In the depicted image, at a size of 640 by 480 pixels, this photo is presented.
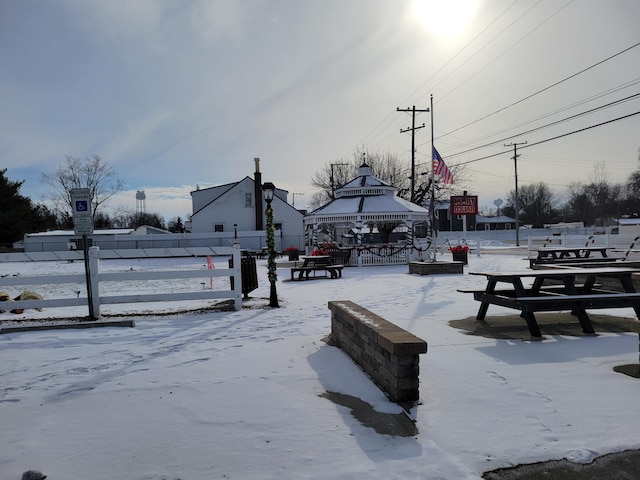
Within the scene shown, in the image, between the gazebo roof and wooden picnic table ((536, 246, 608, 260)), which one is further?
the gazebo roof

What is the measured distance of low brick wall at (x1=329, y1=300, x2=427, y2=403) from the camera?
3789mm

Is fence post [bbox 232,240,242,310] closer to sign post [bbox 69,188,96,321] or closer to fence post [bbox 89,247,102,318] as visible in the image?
fence post [bbox 89,247,102,318]

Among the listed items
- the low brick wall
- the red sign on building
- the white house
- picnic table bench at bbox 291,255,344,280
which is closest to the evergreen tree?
the white house

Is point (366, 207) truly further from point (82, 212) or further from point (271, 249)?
point (82, 212)

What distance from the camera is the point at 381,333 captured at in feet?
13.8

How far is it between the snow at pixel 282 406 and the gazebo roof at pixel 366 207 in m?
16.4

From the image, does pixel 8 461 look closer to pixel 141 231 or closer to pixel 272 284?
pixel 272 284

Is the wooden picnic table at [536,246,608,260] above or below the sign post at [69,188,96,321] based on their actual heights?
below

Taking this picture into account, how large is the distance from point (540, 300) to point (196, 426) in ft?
16.6

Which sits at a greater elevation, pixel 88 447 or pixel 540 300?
pixel 540 300

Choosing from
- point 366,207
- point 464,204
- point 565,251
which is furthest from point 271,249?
point 464,204

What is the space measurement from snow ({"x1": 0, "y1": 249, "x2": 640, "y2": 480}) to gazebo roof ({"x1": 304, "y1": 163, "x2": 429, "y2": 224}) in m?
16.4

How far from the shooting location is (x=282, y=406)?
392cm

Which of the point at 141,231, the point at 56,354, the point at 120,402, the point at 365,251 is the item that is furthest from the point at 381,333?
the point at 141,231
